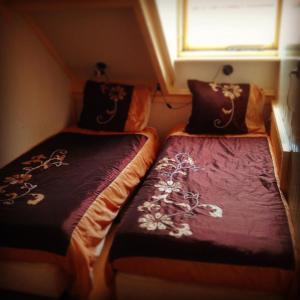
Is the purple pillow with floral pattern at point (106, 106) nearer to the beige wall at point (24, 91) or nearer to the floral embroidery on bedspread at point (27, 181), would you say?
the beige wall at point (24, 91)

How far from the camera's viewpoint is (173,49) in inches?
102

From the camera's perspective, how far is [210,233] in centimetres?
130

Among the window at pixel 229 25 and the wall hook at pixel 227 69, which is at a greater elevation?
the window at pixel 229 25

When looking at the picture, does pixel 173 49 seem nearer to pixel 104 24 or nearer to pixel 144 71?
pixel 144 71

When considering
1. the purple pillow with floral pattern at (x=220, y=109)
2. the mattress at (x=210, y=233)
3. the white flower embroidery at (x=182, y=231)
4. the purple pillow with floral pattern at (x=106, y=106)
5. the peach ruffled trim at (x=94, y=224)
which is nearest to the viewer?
the mattress at (x=210, y=233)

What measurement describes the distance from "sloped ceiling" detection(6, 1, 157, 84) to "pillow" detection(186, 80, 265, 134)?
20.8 inches

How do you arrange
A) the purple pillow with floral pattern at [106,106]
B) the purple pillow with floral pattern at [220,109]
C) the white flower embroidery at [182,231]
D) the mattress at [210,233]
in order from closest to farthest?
1. the mattress at [210,233]
2. the white flower embroidery at [182,231]
3. the purple pillow with floral pattern at [220,109]
4. the purple pillow with floral pattern at [106,106]

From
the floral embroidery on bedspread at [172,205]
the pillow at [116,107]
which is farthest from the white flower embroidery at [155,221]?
the pillow at [116,107]

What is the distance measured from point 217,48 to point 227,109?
60 cm

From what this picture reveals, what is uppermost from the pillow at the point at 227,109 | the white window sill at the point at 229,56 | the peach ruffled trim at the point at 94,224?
the white window sill at the point at 229,56

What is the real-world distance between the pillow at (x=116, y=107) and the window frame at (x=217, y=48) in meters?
0.49

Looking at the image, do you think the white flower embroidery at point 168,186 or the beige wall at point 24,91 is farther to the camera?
the beige wall at point 24,91

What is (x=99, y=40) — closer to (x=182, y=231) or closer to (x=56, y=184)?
(x=56, y=184)

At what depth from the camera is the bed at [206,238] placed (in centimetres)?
121
